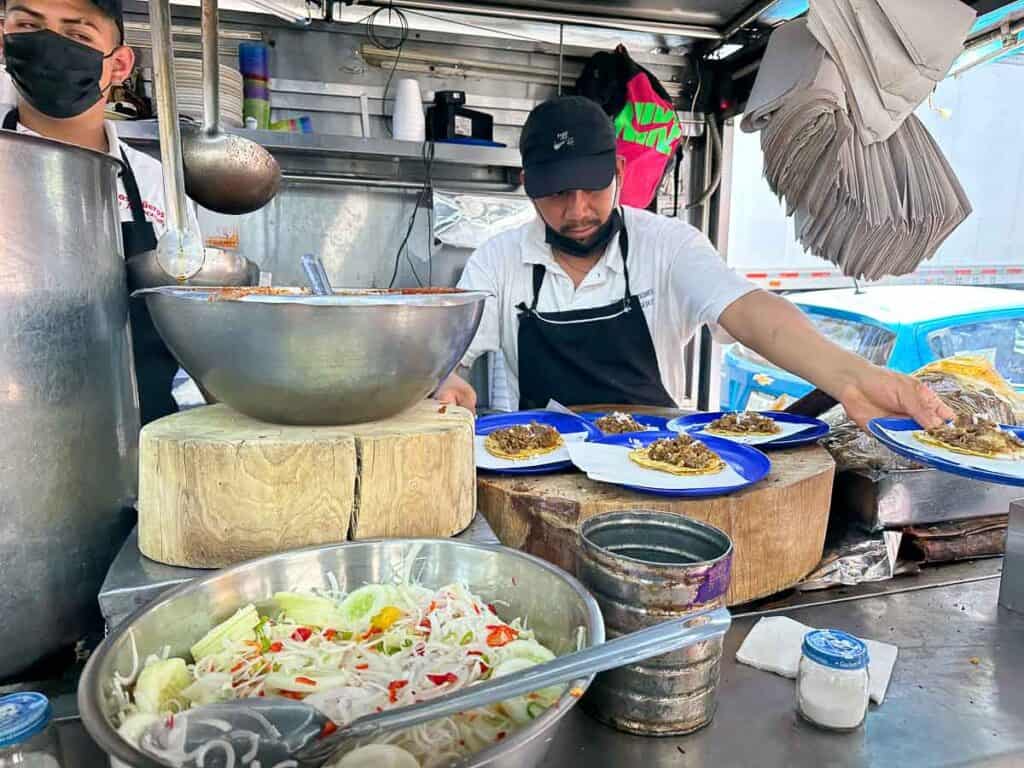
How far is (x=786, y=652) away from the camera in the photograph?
125cm

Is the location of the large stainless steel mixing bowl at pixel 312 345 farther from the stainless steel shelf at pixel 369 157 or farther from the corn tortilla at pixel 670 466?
the stainless steel shelf at pixel 369 157

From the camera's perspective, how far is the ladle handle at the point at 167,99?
39.2 inches

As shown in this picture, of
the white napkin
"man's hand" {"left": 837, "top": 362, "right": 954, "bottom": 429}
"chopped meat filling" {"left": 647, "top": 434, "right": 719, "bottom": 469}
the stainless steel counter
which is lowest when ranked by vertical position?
the stainless steel counter

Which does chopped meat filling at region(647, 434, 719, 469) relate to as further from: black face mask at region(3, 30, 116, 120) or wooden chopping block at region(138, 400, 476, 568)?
black face mask at region(3, 30, 116, 120)

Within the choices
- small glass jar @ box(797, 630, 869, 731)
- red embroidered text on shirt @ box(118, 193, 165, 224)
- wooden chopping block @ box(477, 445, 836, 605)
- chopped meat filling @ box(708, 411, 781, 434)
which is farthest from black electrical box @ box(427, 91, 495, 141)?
small glass jar @ box(797, 630, 869, 731)

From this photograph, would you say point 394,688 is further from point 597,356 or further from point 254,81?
point 254,81

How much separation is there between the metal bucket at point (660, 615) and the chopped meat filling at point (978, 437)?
110 cm

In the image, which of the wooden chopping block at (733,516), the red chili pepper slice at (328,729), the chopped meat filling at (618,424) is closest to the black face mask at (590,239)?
the chopped meat filling at (618,424)

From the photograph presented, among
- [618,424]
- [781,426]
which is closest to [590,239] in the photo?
[618,424]

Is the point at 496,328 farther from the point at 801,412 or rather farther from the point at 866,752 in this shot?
the point at 866,752

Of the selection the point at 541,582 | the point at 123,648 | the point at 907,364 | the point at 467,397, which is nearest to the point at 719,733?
the point at 541,582

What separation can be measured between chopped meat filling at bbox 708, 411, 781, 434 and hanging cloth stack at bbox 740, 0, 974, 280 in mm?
A: 1169

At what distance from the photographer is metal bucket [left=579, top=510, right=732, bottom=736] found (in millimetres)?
964

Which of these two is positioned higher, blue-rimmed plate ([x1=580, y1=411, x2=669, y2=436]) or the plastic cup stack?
the plastic cup stack
